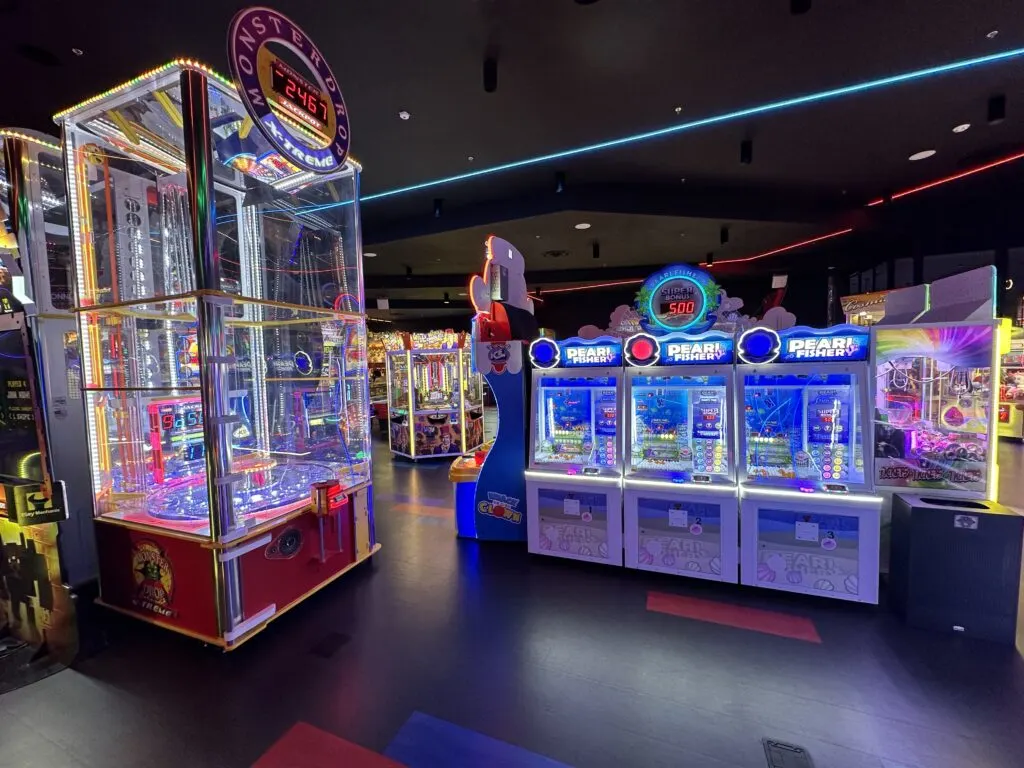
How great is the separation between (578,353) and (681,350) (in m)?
0.76

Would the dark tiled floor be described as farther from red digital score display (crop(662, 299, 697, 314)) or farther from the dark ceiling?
the dark ceiling

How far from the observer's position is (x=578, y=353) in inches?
131

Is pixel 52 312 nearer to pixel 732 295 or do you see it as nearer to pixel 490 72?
pixel 490 72

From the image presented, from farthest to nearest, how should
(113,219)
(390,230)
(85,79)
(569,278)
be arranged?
(569,278) < (390,230) < (85,79) < (113,219)

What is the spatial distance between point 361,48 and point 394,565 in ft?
12.6

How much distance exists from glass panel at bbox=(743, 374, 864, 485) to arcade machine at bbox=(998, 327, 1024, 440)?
8.79 m

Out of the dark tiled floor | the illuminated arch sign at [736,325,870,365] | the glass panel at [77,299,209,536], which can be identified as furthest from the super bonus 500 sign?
the illuminated arch sign at [736,325,870,365]

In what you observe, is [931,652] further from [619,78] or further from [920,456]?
[619,78]

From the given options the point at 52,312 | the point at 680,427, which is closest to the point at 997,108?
the point at 680,427

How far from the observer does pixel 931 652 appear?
2293 millimetres

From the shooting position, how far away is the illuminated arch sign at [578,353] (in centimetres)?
322

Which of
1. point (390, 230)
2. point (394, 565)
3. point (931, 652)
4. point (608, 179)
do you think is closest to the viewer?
point (931, 652)

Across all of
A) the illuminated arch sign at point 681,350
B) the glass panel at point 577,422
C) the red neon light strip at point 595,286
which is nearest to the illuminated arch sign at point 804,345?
the illuminated arch sign at point 681,350

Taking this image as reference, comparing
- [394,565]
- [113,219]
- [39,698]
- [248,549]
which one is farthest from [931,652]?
[113,219]
